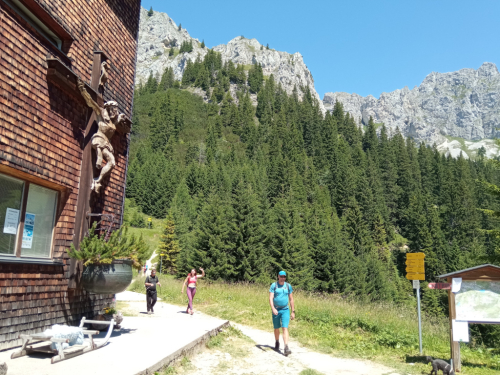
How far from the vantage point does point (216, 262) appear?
4031cm

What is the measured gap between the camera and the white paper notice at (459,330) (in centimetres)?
783

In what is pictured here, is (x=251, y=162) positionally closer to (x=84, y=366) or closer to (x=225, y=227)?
(x=225, y=227)

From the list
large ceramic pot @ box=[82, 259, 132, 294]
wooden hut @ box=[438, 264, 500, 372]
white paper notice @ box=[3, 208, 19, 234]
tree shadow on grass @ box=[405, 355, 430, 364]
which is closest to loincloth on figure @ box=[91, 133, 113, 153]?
white paper notice @ box=[3, 208, 19, 234]

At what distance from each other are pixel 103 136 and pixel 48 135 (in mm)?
1561

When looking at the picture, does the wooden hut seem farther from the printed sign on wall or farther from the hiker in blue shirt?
the printed sign on wall

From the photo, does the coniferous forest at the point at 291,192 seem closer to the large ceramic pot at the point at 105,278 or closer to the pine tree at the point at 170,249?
the pine tree at the point at 170,249

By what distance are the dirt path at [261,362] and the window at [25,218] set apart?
3384 mm

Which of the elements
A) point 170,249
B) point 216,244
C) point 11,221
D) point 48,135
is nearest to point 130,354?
point 11,221

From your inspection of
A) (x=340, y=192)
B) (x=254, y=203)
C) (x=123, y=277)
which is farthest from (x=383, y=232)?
(x=123, y=277)

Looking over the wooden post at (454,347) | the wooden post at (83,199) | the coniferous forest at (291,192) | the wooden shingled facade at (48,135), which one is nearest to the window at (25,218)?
the wooden shingled facade at (48,135)

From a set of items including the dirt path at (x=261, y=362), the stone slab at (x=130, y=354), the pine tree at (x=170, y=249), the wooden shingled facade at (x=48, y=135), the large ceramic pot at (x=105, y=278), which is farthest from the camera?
the pine tree at (x=170, y=249)

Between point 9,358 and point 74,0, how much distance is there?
6.98 m

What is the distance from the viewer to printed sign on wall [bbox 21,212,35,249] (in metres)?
6.73

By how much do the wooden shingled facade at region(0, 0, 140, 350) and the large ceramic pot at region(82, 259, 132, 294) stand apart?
1.80 feet
